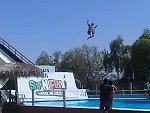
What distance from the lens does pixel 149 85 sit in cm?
2745

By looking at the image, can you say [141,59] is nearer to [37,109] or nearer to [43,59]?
[43,59]

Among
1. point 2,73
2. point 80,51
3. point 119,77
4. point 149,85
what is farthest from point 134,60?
point 2,73

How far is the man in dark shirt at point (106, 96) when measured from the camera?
14.6 metres

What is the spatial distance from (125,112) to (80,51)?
6271 centimetres

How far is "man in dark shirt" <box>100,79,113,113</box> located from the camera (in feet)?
47.9

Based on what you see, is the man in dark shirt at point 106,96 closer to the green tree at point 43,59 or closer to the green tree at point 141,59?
the green tree at point 141,59

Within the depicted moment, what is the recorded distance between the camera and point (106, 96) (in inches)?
578

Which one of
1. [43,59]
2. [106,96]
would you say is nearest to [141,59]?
[43,59]

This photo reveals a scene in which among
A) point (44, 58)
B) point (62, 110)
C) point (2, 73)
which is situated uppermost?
point (44, 58)

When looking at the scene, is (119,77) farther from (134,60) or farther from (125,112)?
(125,112)

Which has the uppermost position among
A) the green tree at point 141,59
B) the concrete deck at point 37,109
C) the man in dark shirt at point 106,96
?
the green tree at point 141,59

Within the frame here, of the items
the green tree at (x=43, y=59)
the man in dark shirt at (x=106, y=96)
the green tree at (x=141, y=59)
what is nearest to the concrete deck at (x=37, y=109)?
the man in dark shirt at (x=106, y=96)

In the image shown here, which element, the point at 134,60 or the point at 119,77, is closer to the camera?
the point at 134,60

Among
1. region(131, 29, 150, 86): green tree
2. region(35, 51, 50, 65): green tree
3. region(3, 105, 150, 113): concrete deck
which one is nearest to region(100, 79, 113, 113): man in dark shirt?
region(3, 105, 150, 113): concrete deck
